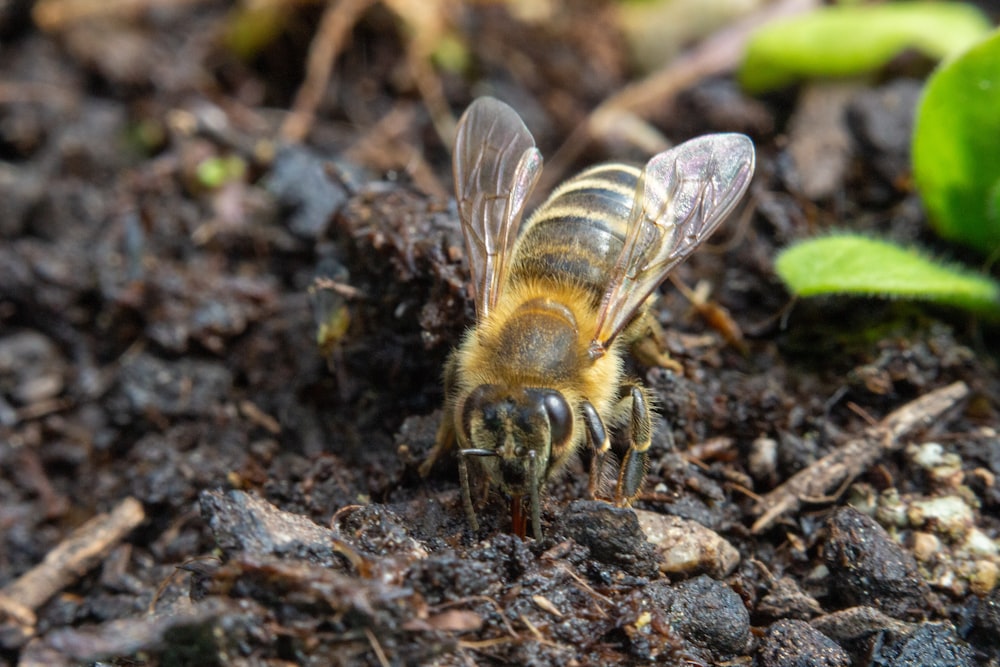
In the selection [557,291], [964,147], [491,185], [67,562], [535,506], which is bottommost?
[67,562]

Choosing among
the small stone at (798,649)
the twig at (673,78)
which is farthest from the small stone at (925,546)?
the twig at (673,78)

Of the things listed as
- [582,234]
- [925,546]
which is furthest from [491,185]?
[925,546]

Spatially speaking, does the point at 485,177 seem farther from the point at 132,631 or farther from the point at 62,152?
the point at 62,152

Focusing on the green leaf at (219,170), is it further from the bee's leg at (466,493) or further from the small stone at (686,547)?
the small stone at (686,547)

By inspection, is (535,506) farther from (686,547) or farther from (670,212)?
(670,212)

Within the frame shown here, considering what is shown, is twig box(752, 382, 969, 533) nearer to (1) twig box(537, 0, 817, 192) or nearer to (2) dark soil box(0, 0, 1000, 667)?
(2) dark soil box(0, 0, 1000, 667)

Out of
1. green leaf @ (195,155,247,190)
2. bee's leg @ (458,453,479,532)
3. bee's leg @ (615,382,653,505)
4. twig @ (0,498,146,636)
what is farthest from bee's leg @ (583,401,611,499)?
green leaf @ (195,155,247,190)
